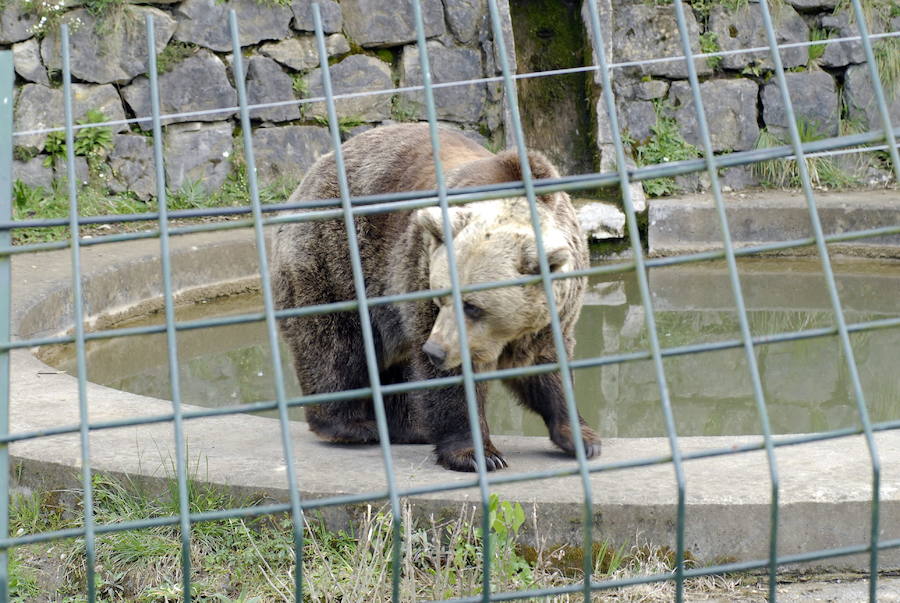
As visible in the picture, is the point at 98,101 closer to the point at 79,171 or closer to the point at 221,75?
the point at 79,171

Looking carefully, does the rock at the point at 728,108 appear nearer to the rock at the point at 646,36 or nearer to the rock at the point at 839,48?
the rock at the point at 646,36

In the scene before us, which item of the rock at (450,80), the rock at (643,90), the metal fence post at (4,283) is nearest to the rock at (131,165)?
the rock at (450,80)

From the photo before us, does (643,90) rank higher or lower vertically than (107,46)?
lower

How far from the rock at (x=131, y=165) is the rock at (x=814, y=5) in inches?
222

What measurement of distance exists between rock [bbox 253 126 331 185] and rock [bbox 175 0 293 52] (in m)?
0.77

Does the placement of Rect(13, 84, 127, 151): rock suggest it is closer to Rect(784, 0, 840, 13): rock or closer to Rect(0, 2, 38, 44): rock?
Rect(0, 2, 38, 44): rock

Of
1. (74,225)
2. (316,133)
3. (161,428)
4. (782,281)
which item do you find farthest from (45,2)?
(74,225)

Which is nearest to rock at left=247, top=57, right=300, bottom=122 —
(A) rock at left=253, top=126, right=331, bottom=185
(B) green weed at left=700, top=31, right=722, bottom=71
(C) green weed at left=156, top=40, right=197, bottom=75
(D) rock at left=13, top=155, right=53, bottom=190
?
(A) rock at left=253, top=126, right=331, bottom=185

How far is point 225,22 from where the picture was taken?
28.1 feet

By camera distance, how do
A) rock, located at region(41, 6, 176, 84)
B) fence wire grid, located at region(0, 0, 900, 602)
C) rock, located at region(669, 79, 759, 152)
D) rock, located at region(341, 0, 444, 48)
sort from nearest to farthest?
fence wire grid, located at region(0, 0, 900, 602)
rock, located at region(41, 6, 176, 84)
rock, located at region(341, 0, 444, 48)
rock, located at region(669, 79, 759, 152)

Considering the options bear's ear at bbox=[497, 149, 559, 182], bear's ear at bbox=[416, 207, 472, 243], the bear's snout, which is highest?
bear's ear at bbox=[497, 149, 559, 182]

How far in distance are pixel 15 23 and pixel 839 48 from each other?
6796 millimetres

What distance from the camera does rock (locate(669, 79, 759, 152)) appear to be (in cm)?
916

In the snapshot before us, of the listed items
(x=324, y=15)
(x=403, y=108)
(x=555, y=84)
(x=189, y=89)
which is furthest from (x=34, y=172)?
(x=555, y=84)
